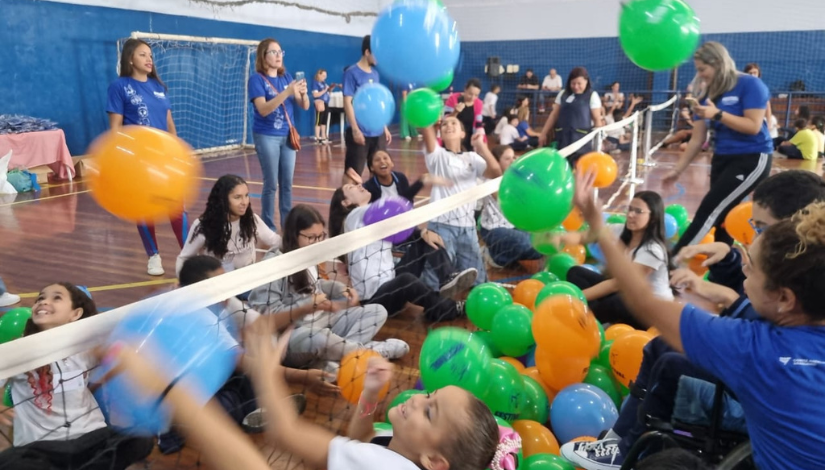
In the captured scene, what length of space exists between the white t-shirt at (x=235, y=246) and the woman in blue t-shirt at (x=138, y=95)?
718 mm

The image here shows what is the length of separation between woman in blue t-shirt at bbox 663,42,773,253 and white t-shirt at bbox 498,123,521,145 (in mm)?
8574

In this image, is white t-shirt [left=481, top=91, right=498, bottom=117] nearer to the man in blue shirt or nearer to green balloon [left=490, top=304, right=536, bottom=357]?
the man in blue shirt

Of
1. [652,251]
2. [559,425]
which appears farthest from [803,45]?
[559,425]

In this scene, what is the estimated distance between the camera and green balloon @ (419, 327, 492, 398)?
2.12 meters

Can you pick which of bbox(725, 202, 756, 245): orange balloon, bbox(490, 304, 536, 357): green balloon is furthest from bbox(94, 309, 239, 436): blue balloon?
bbox(725, 202, 756, 245): orange balloon

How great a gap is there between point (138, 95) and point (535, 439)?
333 cm

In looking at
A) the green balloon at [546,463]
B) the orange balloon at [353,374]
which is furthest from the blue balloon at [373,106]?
the green balloon at [546,463]

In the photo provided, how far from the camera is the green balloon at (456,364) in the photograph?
2123 mm

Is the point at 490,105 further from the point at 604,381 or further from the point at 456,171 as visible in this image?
the point at 604,381

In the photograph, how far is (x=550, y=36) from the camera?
51.1 ft

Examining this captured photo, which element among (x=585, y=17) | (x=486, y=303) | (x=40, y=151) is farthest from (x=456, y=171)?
(x=585, y=17)

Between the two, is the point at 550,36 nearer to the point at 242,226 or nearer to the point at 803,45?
the point at 803,45

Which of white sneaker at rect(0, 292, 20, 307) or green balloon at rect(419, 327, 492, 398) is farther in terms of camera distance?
white sneaker at rect(0, 292, 20, 307)

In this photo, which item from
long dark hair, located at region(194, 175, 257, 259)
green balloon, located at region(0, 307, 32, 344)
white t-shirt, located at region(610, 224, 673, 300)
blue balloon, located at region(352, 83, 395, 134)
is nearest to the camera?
green balloon, located at region(0, 307, 32, 344)
